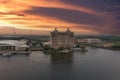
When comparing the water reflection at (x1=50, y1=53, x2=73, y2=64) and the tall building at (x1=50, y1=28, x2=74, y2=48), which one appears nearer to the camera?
the water reflection at (x1=50, y1=53, x2=73, y2=64)

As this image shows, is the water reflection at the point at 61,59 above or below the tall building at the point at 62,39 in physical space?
below

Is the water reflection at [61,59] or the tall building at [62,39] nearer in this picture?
the water reflection at [61,59]

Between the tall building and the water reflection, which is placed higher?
the tall building

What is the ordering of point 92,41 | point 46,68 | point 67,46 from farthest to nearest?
point 92,41
point 67,46
point 46,68

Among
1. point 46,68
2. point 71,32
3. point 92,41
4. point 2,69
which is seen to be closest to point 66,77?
point 46,68

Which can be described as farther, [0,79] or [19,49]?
[19,49]

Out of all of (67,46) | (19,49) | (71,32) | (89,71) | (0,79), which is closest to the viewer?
(0,79)

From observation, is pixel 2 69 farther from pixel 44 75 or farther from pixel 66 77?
pixel 66 77

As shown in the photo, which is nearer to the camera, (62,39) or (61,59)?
(61,59)

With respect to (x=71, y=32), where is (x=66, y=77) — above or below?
below

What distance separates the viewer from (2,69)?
6.08 meters

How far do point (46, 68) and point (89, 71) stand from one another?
1.24m

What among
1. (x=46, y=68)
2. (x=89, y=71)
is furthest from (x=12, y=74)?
(x=89, y=71)

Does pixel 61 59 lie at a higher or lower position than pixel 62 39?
lower
